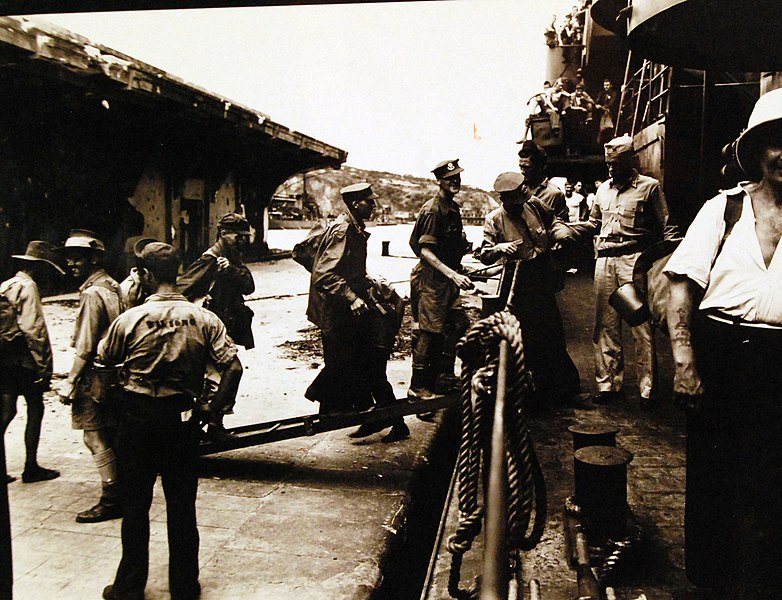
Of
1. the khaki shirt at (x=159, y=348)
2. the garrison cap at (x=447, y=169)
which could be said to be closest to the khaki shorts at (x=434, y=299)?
the garrison cap at (x=447, y=169)

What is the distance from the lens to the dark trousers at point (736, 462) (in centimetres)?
220

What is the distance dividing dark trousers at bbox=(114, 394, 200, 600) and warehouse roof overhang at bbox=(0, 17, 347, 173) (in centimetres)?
325

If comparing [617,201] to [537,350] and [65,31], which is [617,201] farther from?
[65,31]

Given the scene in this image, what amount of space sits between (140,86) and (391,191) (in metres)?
2.98

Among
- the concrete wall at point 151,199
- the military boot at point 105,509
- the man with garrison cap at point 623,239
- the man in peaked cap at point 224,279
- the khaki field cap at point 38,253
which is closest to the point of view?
the military boot at point 105,509

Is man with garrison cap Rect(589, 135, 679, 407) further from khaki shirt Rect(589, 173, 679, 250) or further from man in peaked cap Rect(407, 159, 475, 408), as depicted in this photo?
man in peaked cap Rect(407, 159, 475, 408)

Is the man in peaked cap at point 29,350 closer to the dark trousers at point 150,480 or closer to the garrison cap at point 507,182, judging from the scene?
the dark trousers at point 150,480

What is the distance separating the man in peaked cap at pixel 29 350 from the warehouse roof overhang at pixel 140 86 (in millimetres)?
1680

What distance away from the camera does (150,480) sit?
3.09 m

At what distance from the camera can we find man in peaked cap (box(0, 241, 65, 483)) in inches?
173

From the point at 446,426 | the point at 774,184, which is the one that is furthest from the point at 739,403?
the point at 446,426

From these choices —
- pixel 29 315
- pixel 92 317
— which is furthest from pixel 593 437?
pixel 29 315

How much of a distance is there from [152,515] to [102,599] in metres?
1.02

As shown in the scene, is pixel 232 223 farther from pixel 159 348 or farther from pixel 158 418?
pixel 158 418
